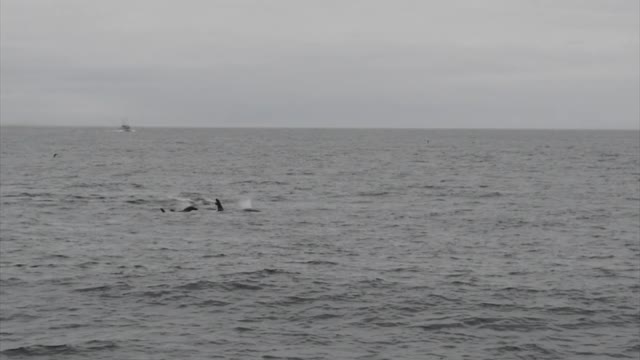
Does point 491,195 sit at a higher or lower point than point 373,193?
higher

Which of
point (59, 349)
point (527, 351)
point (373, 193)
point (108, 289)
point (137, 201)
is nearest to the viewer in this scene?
point (59, 349)

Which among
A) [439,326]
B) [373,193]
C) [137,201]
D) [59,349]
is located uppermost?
[373,193]

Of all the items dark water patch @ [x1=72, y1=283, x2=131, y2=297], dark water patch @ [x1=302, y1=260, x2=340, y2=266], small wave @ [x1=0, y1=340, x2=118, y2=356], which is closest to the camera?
small wave @ [x1=0, y1=340, x2=118, y2=356]

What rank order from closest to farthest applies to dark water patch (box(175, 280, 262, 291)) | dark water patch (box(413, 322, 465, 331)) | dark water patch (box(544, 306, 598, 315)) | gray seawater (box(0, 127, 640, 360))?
Result: gray seawater (box(0, 127, 640, 360)) < dark water patch (box(413, 322, 465, 331)) < dark water patch (box(544, 306, 598, 315)) < dark water patch (box(175, 280, 262, 291))

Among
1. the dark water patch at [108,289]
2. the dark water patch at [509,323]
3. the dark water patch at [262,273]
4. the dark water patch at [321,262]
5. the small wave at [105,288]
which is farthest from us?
the dark water patch at [321,262]

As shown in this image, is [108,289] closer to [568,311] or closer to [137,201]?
[568,311]

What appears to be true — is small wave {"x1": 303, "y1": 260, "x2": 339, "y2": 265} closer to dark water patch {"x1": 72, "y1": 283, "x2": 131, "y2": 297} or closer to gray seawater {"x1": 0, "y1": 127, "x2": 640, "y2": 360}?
gray seawater {"x1": 0, "y1": 127, "x2": 640, "y2": 360}

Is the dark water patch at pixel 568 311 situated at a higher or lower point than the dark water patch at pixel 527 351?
higher

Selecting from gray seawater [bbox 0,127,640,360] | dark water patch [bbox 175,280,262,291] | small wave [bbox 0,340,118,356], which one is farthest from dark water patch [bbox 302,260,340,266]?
small wave [bbox 0,340,118,356]

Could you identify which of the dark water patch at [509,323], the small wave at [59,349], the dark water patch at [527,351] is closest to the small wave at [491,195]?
the dark water patch at [509,323]

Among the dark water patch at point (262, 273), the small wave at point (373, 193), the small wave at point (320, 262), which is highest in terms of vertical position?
the small wave at point (373, 193)

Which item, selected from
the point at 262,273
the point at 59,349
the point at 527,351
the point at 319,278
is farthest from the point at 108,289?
the point at 527,351

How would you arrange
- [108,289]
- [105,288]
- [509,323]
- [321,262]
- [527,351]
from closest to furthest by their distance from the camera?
1. [527,351]
2. [509,323]
3. [108,289]
4. [105,288]
5. [321,262]

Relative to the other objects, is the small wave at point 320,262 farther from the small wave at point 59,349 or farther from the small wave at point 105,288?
the small wave at point 59,349
